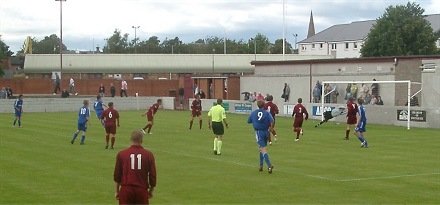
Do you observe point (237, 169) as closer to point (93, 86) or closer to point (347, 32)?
point (93, 86)

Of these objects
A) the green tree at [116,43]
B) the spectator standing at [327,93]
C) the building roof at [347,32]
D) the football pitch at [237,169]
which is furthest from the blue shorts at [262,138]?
the green tree at [116,43]

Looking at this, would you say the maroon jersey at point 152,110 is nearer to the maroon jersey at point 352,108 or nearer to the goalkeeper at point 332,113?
the maroon jersey at point 352,108

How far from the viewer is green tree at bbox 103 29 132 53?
179 metres

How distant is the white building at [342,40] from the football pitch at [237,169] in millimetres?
81827

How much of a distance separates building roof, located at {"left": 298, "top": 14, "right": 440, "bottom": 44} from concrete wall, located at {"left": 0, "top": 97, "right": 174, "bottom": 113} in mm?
57800

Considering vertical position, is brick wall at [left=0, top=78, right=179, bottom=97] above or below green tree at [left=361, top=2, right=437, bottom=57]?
below

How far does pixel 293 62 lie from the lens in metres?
60.4

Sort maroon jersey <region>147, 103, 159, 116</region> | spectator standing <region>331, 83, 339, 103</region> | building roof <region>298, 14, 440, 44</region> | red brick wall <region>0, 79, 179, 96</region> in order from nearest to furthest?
maroon jersey <region>147, 103, 159, 116</region> → spectator standing <region>331, 83, 339, 103</region> → red brick wall <region>0, 79, 179, 96</region> → building roof <region>298, 14, 440, 44</region>

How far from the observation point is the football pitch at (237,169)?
16.5 meters

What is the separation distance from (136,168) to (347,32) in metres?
113

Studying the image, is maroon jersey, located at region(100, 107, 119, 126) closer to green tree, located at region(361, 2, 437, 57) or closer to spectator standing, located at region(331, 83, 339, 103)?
spectator standing, located at region(331, 83, 339, 103)

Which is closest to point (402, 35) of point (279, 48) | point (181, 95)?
point (181, 95)

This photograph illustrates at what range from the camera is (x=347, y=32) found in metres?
121

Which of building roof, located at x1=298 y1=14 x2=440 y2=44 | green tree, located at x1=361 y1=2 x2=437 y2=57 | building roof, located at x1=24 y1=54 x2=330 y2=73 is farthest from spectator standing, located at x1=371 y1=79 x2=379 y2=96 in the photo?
building roof, located at x1=298 y1=14 x2=440 y2=44
